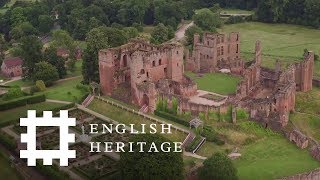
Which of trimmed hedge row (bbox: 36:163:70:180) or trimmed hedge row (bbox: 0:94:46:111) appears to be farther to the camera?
trimmed hedge row (bbox: 0:94:46:111)

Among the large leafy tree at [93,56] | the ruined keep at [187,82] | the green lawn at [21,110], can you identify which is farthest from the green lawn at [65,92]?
the ruined keep at [187,82]

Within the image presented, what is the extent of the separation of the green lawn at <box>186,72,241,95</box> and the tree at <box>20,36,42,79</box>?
32096 millimetres

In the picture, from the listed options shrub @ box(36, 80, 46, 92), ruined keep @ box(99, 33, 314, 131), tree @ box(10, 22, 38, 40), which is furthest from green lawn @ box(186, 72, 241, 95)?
tree @ box(10, 22, 38, 40)

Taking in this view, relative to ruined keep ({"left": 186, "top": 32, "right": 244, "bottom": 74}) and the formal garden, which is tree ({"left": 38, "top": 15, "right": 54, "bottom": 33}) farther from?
the formal garden

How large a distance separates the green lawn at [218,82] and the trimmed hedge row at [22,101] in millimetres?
26732

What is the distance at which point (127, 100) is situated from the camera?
83312 mm

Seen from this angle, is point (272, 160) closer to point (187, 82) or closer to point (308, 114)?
point (308, 114)

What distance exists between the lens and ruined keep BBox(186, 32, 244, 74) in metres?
96.5

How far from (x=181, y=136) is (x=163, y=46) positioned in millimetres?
21917

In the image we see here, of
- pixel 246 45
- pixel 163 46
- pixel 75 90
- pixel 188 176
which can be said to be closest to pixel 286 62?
pixel 246 45

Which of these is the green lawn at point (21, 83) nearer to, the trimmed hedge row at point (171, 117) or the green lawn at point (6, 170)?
the trimmed hedge row at point (171, 117)

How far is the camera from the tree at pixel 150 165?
5553 cm

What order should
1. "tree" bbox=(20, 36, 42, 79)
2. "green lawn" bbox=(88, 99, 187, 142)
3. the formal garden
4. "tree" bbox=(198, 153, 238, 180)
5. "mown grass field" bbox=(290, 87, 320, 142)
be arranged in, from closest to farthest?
"tree" bbox=(198, 153, 238, 180)
the formal garden
"green lawn" bbox=(88, 99, 187, 142)
"mown grass field" bbox=(290, 87, 320, 142)
"tree" bbox=(20, 36, 42, 79)

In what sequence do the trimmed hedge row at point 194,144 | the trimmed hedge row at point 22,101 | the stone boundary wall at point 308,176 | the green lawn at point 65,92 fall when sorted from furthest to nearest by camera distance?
the green lawn at point 65,92, the trimmed hedge row at point 22,101, the trimmed hedge row at point 194,144, the stone boundary wall at point 308,176
